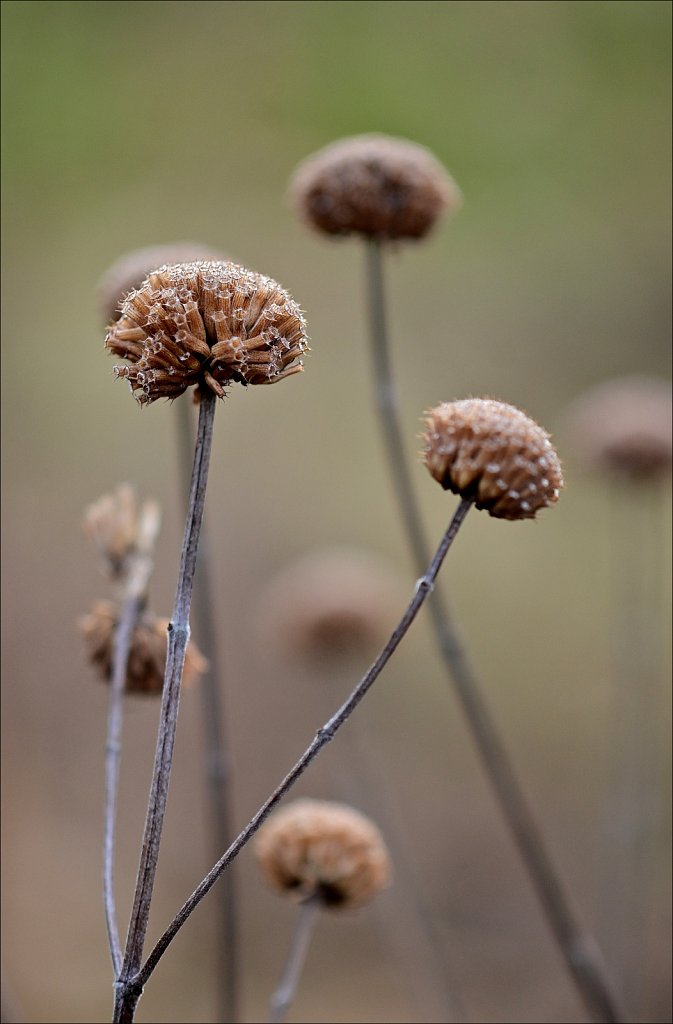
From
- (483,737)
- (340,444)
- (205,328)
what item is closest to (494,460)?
(205,328)

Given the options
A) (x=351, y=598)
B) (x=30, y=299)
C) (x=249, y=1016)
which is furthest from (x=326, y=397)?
(x=249, y=1016)

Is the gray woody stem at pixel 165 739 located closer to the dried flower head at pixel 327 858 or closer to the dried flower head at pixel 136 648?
the dried flower head at pixel 136 648

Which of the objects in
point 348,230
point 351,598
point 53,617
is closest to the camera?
point 348,230

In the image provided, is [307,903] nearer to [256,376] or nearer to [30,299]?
[256,376]

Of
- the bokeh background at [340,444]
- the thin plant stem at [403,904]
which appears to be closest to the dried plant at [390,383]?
the bokeh background at [340,444]

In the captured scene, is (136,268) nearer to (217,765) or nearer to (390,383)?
(390,383)

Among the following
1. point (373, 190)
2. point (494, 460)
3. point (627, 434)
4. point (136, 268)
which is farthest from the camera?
point (627, 434)
